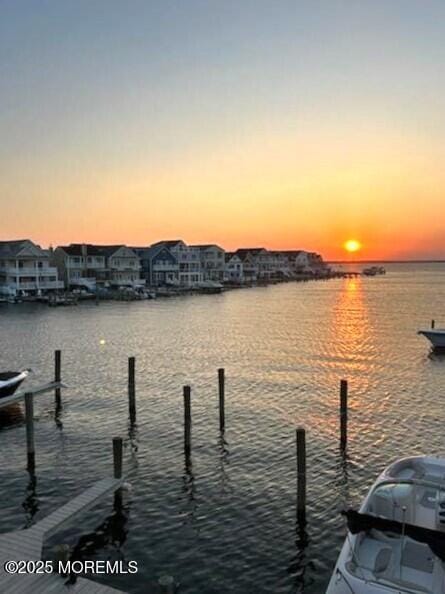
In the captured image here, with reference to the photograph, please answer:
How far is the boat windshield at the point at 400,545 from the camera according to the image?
980cm

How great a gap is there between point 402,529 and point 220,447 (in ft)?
38.7

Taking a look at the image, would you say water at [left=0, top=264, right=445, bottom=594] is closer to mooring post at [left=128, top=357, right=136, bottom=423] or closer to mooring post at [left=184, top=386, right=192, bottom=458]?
mooring post at [left=184, top=386, right=192, bottom=458]

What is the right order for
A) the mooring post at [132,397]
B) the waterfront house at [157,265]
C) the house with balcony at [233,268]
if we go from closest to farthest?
the mooring post at [132,397] < the waterfront house at [157,265] < the house with balcony at [233,268]

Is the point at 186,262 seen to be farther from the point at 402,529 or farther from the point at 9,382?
the point at 402,529

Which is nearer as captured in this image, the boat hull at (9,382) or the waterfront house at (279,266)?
the boat hull at (9,382)

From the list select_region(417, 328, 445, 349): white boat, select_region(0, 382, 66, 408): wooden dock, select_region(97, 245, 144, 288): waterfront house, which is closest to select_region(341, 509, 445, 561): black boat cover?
select_region(0, 382, 66, 408): wooden dock

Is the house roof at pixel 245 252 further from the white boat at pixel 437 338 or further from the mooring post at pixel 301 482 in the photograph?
the mooring post at pixel 301 482

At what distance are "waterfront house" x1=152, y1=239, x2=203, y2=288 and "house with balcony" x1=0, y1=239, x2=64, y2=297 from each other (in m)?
35.1

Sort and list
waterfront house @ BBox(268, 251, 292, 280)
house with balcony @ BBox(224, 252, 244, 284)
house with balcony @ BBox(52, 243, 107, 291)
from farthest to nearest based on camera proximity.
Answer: waterfront house @ BBox(268, 251, 292, 280)
house with balcony @ BBox(224, 252, 244, 284)
house with balcony @ BBox(52, 243, 107, 291)

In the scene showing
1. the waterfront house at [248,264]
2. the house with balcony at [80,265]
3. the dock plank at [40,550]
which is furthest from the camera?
the waterfront house at [248,264]

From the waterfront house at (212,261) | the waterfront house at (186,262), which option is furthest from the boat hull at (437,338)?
the waterfront house at (212,261)

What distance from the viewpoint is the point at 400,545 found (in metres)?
10.7

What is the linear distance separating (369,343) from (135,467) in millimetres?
36190

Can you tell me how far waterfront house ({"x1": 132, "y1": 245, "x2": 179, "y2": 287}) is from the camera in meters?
126
